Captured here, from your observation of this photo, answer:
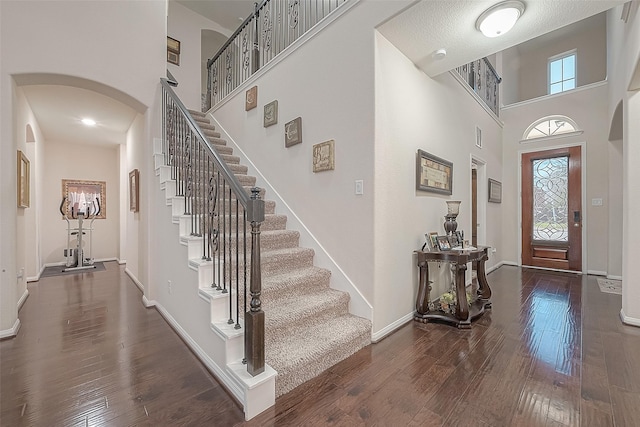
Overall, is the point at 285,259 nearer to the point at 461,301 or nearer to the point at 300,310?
the point at 300,310

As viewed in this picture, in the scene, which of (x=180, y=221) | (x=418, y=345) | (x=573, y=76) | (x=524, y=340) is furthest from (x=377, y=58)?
(x=573, y=76)

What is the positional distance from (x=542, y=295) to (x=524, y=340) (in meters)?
1.81

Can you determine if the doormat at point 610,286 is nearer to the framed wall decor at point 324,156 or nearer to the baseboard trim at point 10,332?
the framed wall decor at point 324,156

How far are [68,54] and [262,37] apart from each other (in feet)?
7.58

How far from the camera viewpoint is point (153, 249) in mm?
3379

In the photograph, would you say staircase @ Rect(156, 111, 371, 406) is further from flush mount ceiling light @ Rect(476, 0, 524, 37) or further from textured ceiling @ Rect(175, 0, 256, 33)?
textured ceiling @ Rect(175, 0, 256, 33)

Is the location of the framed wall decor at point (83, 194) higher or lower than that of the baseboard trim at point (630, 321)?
higher

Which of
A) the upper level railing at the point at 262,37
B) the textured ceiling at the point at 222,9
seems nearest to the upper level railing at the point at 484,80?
the upper level railing at the point at 262,37

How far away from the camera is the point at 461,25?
7.61 ft

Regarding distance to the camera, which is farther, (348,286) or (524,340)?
(348,286)

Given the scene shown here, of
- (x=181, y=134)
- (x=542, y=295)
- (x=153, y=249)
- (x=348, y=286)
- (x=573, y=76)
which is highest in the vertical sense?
(x=573, y=76)

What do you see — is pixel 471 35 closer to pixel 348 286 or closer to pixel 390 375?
pixel 348 286

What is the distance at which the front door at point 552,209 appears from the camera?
17.0 ft

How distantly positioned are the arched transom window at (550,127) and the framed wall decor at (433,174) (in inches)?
139
